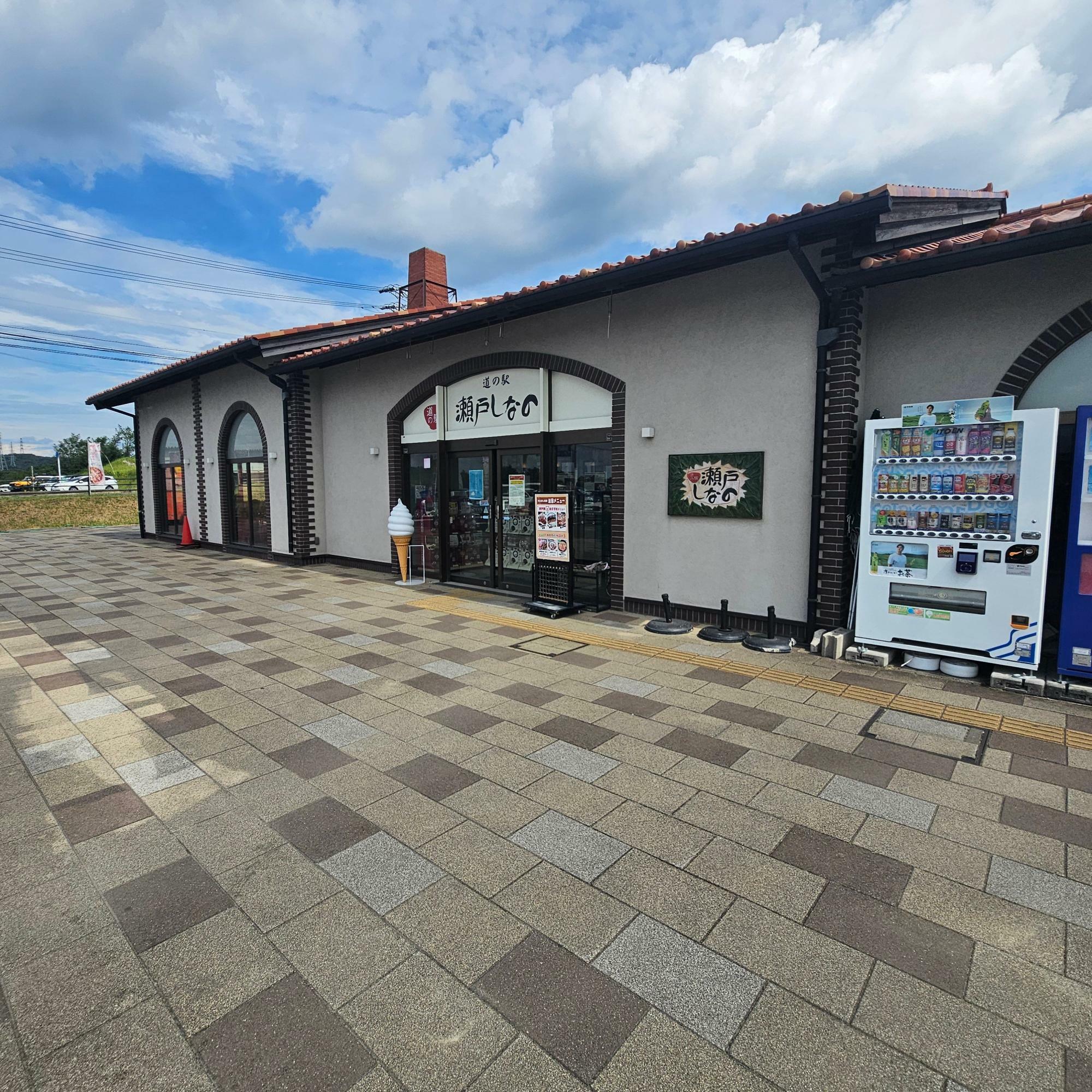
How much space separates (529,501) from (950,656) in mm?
5281

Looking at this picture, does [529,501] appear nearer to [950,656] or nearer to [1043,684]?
[950,656]

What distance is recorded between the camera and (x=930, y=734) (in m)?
4.07

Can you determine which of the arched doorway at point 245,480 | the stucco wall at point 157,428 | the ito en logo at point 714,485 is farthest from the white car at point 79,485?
the ito en logo at point 714,485

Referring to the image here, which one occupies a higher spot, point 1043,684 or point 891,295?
point 891,295

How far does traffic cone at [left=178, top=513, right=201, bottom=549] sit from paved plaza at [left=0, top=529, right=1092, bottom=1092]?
11599 millimetres

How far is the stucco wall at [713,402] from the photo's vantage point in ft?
20.1

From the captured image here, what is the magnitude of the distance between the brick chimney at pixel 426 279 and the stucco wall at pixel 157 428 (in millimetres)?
6298

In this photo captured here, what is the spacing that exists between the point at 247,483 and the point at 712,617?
11463 mm

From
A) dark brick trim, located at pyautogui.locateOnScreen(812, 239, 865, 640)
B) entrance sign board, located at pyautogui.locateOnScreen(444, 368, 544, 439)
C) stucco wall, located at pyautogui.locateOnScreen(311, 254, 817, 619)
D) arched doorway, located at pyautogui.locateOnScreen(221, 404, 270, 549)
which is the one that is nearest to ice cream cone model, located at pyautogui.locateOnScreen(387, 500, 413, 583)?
entrance sign board, located at pyautogui.locateOnScreen(444, 368, 544, 439)

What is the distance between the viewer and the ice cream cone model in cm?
983

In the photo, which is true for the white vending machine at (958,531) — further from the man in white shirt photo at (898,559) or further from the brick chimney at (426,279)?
the brick chimney at (426,279)

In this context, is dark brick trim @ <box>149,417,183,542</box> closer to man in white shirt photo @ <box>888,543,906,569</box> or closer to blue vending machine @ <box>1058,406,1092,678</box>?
man in white shirt photo @ <box>888,543,906,569</box>

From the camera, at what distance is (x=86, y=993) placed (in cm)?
207

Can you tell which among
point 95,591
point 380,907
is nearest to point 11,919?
point 380,907
